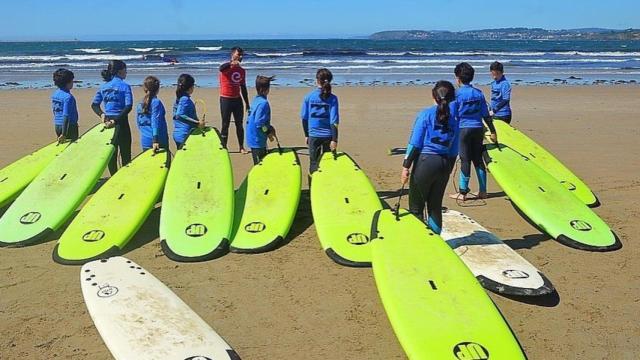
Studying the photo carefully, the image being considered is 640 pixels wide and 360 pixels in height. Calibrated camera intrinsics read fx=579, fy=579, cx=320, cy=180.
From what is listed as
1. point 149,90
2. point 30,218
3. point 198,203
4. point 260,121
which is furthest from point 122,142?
point 198,203

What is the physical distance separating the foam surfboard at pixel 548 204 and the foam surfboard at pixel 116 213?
395 centimetres

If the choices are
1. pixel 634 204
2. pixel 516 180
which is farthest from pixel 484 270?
pixel 634 204

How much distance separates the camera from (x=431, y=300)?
4.02 m

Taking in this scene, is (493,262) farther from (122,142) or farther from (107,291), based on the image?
(122,142)

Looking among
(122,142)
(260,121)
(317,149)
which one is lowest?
(122,142)

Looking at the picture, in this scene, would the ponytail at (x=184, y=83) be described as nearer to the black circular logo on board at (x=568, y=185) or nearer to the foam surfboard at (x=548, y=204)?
the foam surfboard at (x=548, y=204)

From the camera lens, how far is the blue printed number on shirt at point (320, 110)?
21.4ft

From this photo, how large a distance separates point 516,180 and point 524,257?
1.55 metres

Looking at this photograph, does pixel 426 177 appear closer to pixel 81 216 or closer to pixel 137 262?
pixel 137 262

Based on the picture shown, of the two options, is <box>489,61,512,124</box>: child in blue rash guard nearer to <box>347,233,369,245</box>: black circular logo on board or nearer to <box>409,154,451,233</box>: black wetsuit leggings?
<box>409,154,451,233</box>: black wetsuit leggings

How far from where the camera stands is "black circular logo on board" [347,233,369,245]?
536 centimetres

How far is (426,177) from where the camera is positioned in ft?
15.9

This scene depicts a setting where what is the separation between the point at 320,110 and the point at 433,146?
2.04 m

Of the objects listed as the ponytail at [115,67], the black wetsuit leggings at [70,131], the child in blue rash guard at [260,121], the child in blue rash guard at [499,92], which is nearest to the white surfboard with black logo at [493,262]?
the child in blue rash guard at [260,121]
